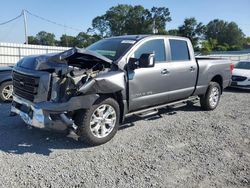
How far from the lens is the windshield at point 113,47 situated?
17.3 feet

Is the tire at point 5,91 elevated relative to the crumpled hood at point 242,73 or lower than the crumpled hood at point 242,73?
lower

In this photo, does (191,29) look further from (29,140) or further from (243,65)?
(29,140)

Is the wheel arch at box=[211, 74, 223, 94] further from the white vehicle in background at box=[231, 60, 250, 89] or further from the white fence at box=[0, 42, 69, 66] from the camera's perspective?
the white fence at box=[0, 42, 69, 66]

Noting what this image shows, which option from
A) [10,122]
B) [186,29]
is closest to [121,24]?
[186,29]

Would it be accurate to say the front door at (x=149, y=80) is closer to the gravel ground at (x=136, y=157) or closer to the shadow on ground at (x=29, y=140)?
the gravel ground at (x=136, y=157)

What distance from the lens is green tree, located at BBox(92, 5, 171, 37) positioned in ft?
263

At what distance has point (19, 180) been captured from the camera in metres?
3.56

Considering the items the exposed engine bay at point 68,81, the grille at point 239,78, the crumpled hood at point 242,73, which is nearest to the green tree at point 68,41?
the crumpled hood at point 242,73

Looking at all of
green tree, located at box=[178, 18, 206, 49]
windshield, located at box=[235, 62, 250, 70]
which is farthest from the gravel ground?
green tree, located at box=[178, 18, 206, 49]

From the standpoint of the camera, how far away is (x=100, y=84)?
4.53 m

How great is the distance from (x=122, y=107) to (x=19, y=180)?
85.0 inches

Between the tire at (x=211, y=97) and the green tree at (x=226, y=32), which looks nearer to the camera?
the tire at (x=211, y=97)

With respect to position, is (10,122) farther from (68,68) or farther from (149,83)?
(149,83)

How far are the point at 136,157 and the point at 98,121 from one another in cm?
88
